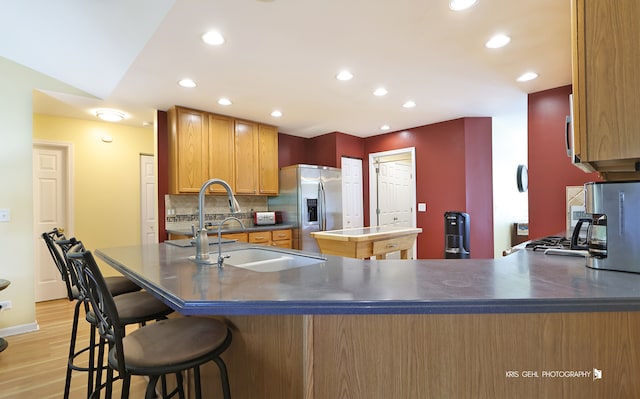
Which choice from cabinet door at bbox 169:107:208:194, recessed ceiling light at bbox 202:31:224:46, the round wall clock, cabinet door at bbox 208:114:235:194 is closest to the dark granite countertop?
recessed ceiling light at bbox 202:31:224:46

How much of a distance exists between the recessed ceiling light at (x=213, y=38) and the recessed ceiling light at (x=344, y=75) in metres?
1.08

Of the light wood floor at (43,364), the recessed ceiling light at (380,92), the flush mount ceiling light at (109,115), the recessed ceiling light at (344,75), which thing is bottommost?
the light wood floor at (43,364)

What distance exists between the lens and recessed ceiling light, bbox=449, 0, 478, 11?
6.06ft

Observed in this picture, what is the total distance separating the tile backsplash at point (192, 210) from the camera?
13.0ft

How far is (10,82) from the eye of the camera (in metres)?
2.96

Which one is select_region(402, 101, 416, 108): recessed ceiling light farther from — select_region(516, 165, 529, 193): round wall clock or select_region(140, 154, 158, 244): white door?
select_region(140, 154, 158, 244): white door

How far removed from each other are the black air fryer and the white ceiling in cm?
140

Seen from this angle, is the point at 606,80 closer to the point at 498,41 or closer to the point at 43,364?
the point at 498,41

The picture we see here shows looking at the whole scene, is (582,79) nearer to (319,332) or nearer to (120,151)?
(319,332)

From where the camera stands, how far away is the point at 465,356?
97cm

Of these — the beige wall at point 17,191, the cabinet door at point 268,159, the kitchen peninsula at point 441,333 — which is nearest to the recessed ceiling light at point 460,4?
the kitchen peninsula at point 441,333

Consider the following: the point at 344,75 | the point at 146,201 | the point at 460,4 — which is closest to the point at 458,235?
the point at 344,75

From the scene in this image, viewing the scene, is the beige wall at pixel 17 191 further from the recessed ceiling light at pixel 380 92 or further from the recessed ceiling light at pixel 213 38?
the recessed ceiling light at pixel 380 92

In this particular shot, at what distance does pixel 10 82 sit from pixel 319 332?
3.86 metres
